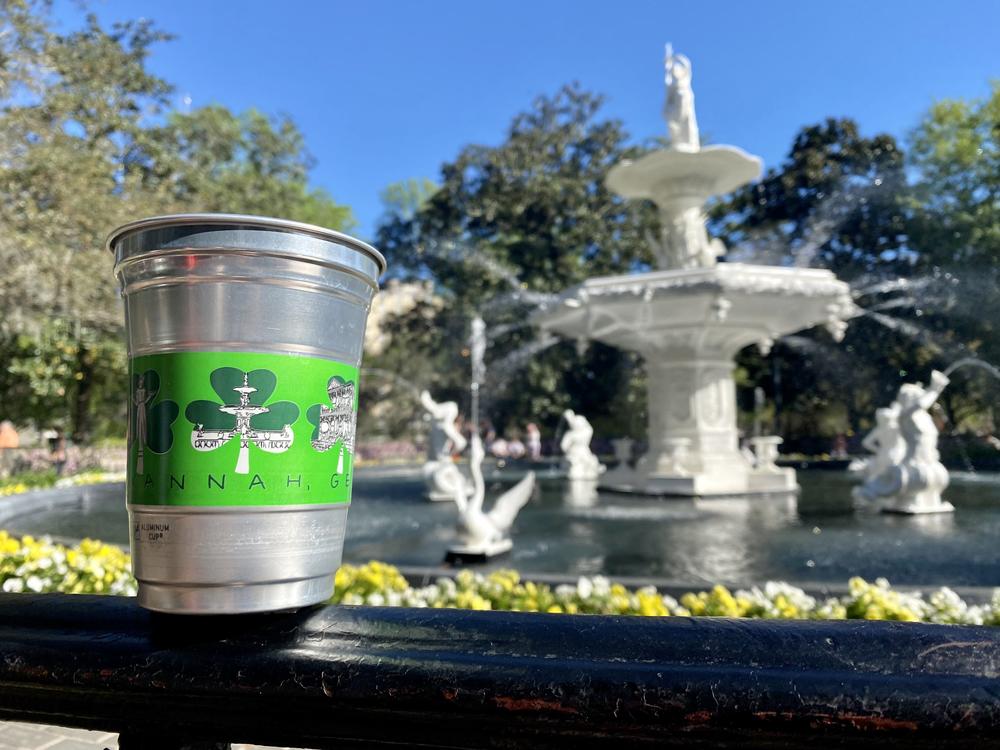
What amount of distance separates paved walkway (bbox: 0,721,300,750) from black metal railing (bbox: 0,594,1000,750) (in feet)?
7.13

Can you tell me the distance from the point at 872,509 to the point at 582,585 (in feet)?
21.3

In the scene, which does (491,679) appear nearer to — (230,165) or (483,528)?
(483,528)

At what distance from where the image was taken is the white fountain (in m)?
9.87

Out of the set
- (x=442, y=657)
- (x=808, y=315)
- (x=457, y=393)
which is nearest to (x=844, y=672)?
(x=442, y=657)

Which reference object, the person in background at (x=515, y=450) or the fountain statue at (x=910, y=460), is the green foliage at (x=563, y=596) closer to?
the fountain statue at (x=910, y=460)

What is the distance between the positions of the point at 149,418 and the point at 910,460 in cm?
900

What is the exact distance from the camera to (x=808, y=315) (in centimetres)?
1090

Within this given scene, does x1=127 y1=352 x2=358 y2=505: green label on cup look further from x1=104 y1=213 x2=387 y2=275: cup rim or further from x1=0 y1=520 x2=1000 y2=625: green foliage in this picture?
x1=0 y1=520 x2=1000 y2=625: green foliage

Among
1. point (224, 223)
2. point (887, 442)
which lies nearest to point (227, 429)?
point (224, 223)

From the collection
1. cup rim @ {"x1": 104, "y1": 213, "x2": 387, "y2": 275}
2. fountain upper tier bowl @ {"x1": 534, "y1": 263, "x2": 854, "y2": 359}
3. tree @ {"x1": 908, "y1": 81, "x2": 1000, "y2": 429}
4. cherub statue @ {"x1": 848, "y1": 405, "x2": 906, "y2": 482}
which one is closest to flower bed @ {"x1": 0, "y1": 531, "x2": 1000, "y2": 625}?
cup rim @ {"x1": 104, "y1": 213, "x2": 387, "y2": 275}

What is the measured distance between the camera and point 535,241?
2886 centimetres

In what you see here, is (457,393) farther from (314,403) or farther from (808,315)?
(314,403)

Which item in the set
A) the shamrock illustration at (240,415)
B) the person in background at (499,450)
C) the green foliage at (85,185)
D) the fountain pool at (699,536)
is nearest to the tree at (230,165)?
the green foliage at (85,185)

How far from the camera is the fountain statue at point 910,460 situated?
8227 millimetres
